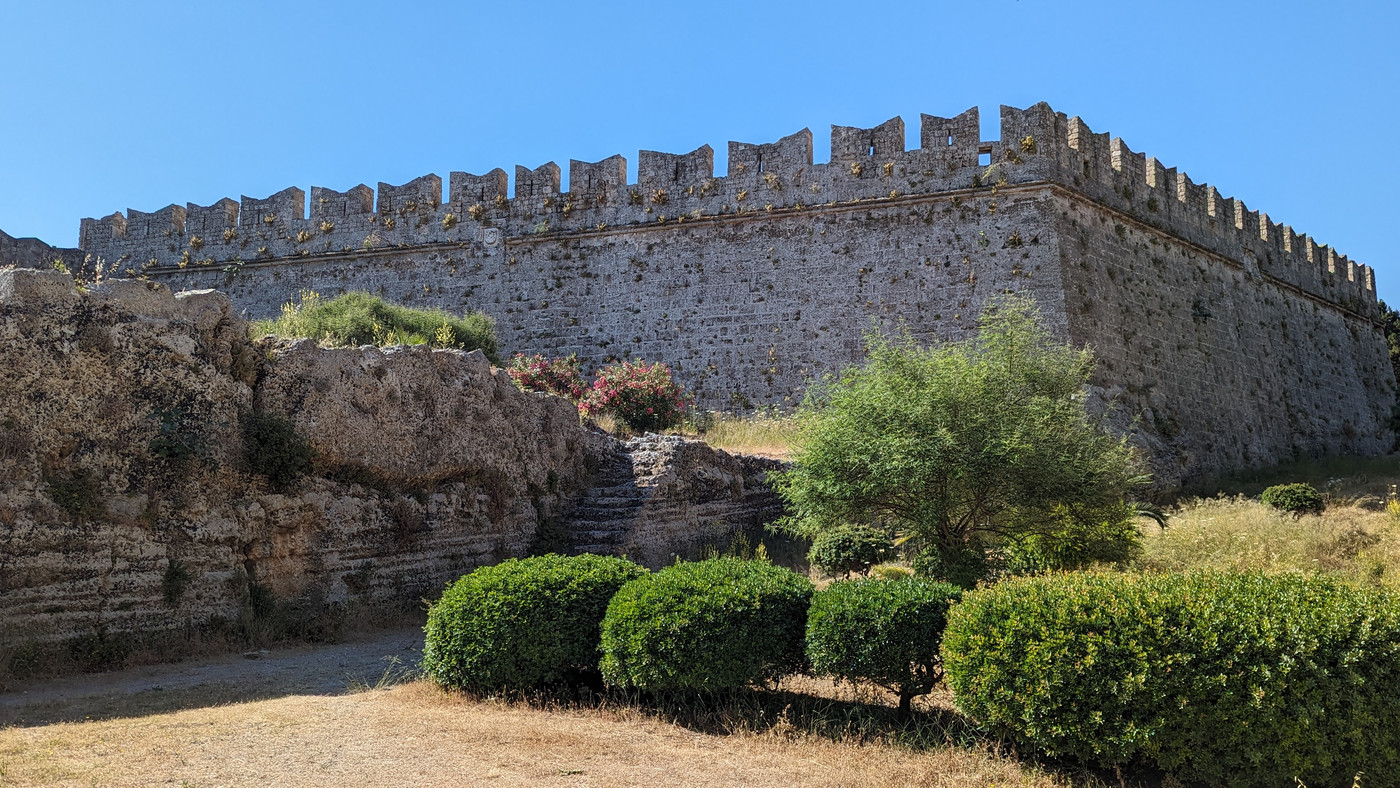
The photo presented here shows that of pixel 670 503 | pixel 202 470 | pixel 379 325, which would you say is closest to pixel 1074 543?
pixel 670 503

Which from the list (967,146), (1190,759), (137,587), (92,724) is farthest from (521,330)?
(1190,759)

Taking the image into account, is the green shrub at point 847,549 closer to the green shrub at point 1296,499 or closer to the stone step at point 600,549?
the stone step at point 600,549

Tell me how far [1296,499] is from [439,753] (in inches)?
572

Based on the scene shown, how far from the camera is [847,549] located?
12.0m

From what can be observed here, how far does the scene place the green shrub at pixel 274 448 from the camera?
9.34 metres

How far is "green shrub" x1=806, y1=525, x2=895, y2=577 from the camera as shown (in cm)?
1199

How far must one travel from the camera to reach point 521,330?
20.9 m

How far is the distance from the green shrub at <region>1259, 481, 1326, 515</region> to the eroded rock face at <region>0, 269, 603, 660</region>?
11986mm

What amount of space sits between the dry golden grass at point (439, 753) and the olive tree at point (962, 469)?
3611 mm

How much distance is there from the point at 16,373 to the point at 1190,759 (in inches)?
361

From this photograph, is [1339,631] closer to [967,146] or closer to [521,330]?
[967,146]

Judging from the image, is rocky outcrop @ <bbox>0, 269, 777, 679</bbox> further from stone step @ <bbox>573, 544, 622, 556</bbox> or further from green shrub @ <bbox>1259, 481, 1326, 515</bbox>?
green shrub @ <bbox>1259, 481, 1326, 515</bbox>

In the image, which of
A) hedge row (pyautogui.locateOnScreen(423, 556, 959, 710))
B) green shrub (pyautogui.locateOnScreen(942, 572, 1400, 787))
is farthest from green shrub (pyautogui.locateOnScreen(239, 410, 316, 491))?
green shrub (pyautogui.locateOnScreen(942, 572, 1400, 787))

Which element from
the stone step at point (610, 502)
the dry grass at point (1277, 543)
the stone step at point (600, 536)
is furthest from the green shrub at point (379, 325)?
the dry grass at point (1277, 543)
